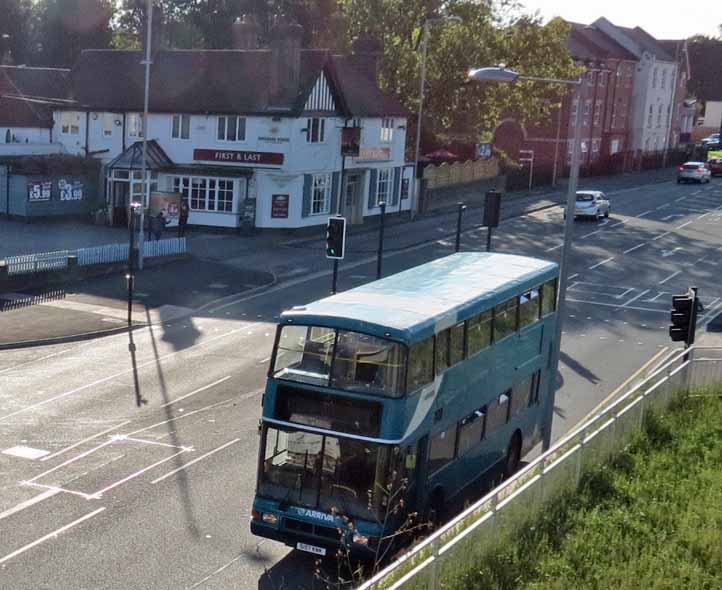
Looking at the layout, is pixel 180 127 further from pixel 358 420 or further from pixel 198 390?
pixel 358 420

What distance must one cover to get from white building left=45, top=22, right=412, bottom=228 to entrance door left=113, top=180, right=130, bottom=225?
0.15 feet

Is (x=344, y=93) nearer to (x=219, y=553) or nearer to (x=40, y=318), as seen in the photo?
(x=40, y=318)

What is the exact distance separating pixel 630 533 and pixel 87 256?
26.3 meters

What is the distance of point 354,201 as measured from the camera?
55500 millimetres

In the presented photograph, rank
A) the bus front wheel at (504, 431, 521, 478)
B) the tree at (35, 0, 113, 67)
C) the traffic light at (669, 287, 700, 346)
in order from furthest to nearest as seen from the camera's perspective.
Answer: the tree at (35, 0, 113, 67)
the traffic light at (669, 287, 700, 346)
the bus front wheel at (504, 431, 521, 478)

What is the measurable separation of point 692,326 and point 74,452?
12.6m

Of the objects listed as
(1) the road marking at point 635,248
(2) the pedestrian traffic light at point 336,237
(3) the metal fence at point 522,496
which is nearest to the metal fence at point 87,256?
(2) the pedestrian traffic light at point 336,237

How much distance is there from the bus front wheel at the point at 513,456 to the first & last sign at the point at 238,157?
3031cm

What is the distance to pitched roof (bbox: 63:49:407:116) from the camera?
49.3 m

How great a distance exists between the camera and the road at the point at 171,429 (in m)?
15.1

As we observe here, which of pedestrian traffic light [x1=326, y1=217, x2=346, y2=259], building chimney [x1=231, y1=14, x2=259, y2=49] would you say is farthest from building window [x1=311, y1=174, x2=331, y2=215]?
pedestrian traffic light [x1=326, y1=217, x2=346, y2=259]

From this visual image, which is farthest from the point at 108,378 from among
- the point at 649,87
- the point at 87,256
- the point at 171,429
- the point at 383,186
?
the point at 649,87

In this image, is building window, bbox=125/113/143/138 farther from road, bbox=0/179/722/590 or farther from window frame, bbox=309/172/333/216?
road, bbox=0/179/722/590

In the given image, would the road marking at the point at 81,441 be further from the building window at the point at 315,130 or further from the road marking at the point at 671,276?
the building window at the point at 315,130
